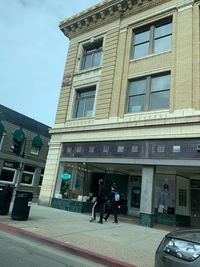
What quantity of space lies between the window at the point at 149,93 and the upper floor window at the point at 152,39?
1782 mm

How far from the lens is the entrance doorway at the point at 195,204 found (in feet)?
49.8

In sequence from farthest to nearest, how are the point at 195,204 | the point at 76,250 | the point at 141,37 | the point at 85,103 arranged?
1. the point at 85,103
2. the point at 141,37
3. the point at 195,204
4. the point at 76,250

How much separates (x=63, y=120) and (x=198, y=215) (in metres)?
10.1

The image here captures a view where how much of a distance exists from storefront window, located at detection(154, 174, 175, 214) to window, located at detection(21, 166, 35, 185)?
1840 centimetres

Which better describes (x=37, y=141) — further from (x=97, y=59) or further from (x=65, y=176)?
(x=97, y=59)

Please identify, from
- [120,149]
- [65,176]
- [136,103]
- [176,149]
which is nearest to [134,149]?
[120,149]

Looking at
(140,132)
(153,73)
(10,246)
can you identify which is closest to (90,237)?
(10,246)

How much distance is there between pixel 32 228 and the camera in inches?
356

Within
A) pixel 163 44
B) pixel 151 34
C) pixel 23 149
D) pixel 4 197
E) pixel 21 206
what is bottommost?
pixel 21 206

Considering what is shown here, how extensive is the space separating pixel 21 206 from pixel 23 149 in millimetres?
19141

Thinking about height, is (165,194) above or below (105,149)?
below

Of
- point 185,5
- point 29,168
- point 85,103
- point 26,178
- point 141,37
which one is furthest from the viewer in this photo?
point 29,168

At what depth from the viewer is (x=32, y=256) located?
613cm

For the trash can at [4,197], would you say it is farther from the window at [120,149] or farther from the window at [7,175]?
the window at [7,175]
